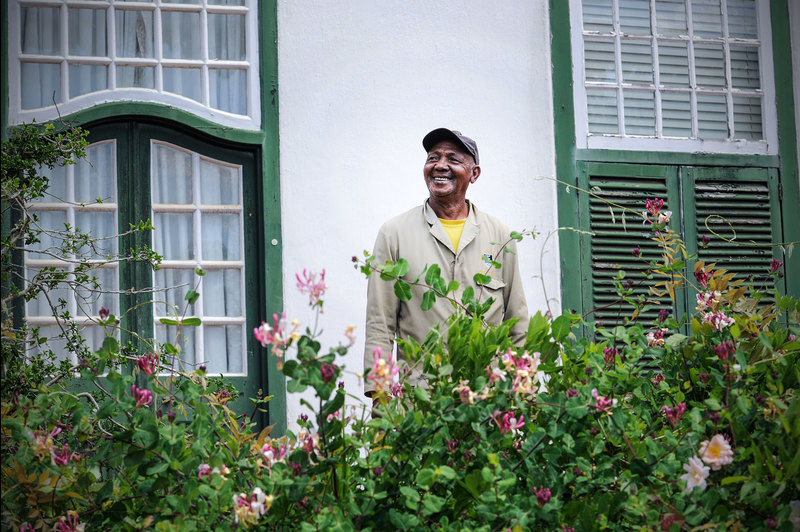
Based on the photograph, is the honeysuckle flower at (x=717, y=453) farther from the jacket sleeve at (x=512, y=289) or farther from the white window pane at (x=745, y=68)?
the white window pane at (x=745, y=68)

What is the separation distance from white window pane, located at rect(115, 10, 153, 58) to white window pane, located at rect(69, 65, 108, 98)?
0.15 m

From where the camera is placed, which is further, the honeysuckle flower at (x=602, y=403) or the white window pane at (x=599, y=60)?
the white window pane at (x=599, y=60)

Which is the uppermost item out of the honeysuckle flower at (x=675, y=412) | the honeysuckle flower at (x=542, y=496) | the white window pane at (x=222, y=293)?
the white window pane at (x=222, y=293)

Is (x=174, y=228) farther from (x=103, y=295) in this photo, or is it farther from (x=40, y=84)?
(x=40, y=84)

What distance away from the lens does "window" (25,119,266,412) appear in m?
5.34

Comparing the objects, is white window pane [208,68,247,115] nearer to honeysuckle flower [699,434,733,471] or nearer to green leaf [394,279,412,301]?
green leaf [394,279,412,301]

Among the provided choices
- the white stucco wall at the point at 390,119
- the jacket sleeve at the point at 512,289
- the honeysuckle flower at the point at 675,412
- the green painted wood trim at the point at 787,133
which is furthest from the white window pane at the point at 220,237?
the green painted wood trim at the point at 787,133

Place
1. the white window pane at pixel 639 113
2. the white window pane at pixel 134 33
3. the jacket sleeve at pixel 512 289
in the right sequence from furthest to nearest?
the white window pane at pixel 639 113, the white window pane at pixel 134 33, the jacket sleeve at pixel 512 289

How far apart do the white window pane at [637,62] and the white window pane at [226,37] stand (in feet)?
7.56

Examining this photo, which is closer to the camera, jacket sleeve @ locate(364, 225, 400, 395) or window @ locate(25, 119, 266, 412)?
jacket sleeve @ locate(364, 225, 400, 395)

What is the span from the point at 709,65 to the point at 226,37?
2.99 metres

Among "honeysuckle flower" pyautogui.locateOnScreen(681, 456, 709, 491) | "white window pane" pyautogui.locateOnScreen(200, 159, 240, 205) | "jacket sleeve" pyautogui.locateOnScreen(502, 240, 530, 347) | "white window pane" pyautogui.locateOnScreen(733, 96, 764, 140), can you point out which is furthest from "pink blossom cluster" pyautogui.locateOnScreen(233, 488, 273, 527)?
"white window pane" pyautogui.locateOnScreen(733, 96, 764, 140)

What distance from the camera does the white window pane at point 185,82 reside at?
5.46 m

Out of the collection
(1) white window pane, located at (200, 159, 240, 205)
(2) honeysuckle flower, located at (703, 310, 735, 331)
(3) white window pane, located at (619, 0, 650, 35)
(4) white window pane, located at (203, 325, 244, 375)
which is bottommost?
(4) white window pane, located at (203, 325, 244, 375)
